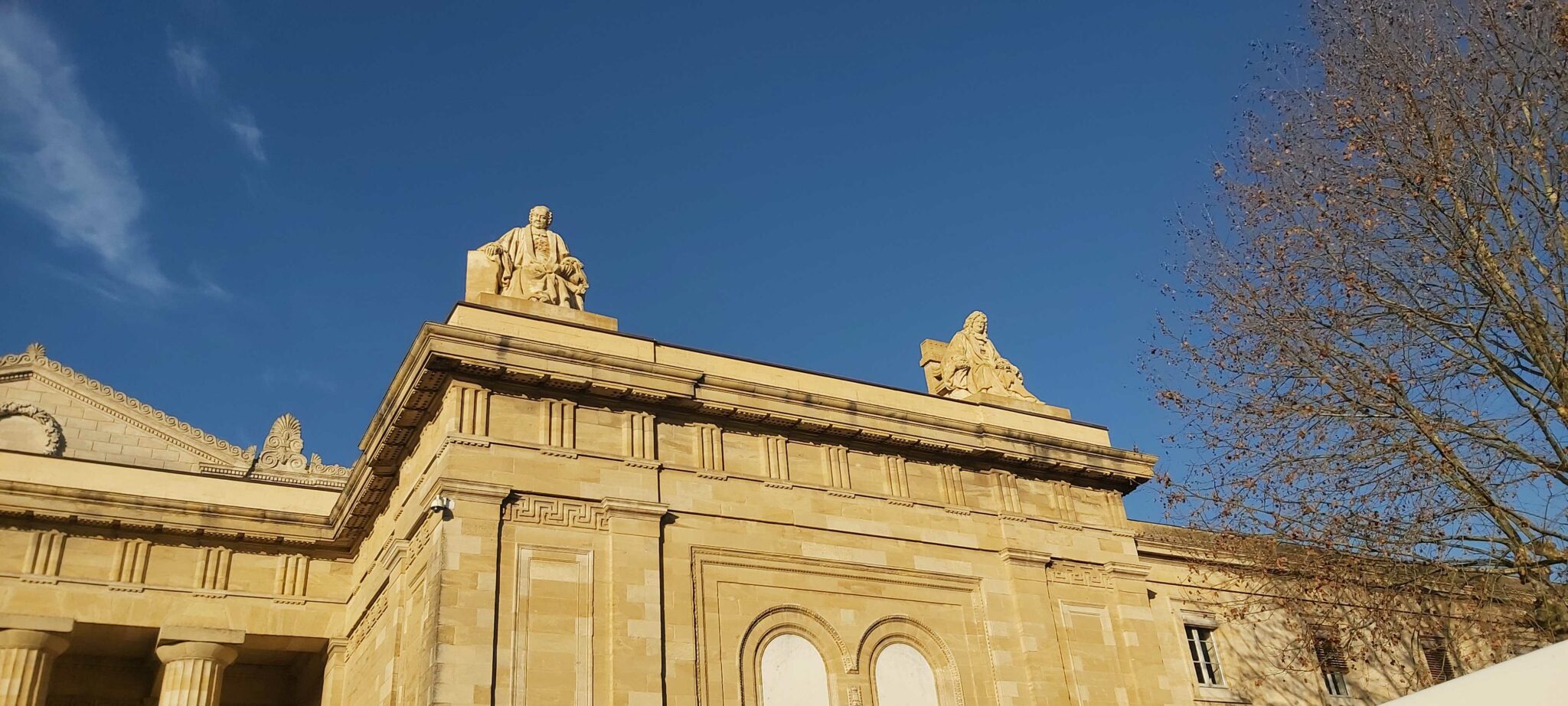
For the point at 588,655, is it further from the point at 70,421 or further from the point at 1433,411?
the point at 70,421

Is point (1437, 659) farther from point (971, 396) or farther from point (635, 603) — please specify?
point (635, 603)

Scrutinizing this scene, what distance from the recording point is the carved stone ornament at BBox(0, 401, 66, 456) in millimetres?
29469

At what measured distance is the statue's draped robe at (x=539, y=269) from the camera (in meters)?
20.8

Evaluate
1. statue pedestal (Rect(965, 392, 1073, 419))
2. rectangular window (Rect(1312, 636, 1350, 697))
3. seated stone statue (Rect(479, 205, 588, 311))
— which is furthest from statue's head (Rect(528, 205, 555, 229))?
rectangular window (Rect(1312, 636, 1350, 697))

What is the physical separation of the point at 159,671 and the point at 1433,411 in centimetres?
2094

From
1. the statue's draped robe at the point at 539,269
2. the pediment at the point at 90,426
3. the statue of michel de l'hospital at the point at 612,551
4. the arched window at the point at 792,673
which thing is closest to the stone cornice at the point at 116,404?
the pediment at the point at 90,426

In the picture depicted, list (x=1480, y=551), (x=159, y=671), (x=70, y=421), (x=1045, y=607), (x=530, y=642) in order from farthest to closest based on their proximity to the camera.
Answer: (x=70, y=421) → (x=159, y=671) → (x=1045, y=607) → (x=530, y=642) → (x=1480, y=551)

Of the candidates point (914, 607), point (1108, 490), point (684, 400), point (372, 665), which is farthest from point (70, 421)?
point (1108, 490)

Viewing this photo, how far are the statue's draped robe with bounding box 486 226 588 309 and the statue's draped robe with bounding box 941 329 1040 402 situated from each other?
747cm

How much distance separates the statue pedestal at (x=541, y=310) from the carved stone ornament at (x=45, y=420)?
15.4 meters

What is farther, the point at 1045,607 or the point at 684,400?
the point at 1045,607

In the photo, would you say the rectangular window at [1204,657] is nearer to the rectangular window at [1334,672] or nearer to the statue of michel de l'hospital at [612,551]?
the statue of michel de l'hospital at [612,551]

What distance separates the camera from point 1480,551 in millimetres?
15805

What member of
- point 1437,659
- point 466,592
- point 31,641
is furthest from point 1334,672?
point 31,641
